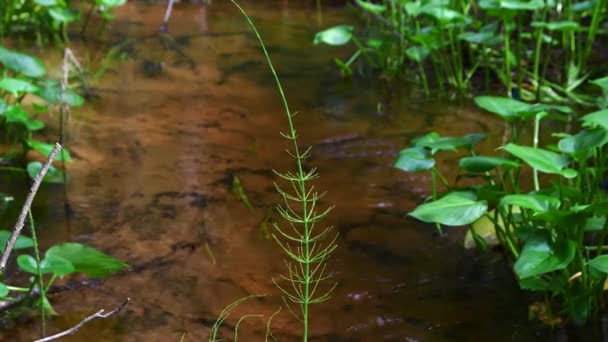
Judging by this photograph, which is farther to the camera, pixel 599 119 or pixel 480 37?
pixel 480 37

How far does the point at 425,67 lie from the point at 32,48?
1.56m

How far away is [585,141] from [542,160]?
80 millimetres

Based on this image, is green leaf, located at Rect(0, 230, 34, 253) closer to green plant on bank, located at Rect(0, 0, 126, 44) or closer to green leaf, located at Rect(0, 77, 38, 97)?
green leaf, located at Rect(0, 77, 38, 97)

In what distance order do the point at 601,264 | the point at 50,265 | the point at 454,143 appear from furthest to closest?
1. the point at 454,143
2. the point at 50,265
3. the point at 601,264

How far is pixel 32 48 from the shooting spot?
10.7ft

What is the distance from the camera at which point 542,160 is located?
1.35 m

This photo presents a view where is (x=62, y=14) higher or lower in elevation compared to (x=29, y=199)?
lower

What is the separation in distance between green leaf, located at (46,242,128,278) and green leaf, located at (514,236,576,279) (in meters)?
0.60

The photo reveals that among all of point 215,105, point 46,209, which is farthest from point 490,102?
point 215,105

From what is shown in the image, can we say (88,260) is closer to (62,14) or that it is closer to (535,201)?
(535,201)

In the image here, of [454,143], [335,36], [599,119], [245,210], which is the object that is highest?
[599,119]

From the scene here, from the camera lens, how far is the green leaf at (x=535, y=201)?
124 cm

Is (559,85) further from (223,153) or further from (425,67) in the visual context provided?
(223,153)

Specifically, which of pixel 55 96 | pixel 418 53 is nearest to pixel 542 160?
pixel 55 96
